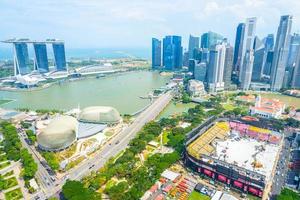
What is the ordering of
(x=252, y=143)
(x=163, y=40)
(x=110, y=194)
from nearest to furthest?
1. (x=110, y=194)
2. (x=252, y=143)
3. (x=163, y=40)

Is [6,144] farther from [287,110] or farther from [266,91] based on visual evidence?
[266,91]

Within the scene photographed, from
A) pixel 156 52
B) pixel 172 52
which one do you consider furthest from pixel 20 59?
pixel 172 52

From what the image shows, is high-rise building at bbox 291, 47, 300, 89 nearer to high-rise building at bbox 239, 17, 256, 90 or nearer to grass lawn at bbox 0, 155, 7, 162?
high-rise building at bbox 239, 17, 256, 90

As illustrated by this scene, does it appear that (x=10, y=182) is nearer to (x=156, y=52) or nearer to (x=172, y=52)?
(x=172, y=52)

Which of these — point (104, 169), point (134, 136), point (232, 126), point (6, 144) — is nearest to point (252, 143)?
point (232, 126)

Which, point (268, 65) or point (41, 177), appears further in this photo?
point (268, 65)

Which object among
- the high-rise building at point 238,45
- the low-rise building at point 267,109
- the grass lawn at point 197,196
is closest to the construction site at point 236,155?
the grass lawn at point 197,196
